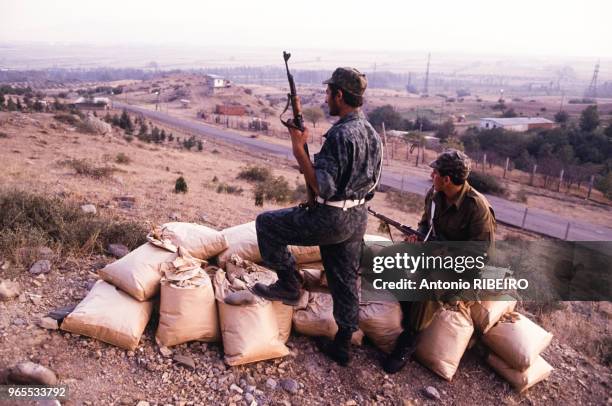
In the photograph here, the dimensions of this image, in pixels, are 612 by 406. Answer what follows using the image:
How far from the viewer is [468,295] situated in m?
3.28

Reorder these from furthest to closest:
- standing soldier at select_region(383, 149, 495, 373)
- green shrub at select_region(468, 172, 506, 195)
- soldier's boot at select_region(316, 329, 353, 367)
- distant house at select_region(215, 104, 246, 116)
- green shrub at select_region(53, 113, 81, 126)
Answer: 1. distant house at select_region(215, 104, 246, 116)
2. green shrub at select_region(468, 172, 506, 195)
3. green shrub at select_region(53, 113, 81, 126)
4. soldier's boot at select_region(316, 329, 353, 367)
5. standing soldier at select_region(383, 149, 495, 373)

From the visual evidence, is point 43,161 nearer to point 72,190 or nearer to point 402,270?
point 72,190

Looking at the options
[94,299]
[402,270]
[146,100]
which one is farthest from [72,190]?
[146,100]

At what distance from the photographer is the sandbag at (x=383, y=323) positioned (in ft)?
10.8

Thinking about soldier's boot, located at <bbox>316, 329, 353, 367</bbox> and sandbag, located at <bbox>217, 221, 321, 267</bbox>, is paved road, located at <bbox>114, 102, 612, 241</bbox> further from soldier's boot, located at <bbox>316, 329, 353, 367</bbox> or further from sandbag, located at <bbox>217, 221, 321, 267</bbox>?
soldier's boot, located at <bbox>316, 329, 353, 367</bbox>

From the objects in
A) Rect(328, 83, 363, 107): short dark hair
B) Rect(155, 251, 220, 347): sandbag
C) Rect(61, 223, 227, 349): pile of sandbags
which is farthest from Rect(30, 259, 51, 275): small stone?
Rect(328, 83, 363, 107): short dark hair

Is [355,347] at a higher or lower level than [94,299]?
lower

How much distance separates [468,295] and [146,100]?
68.3 meters

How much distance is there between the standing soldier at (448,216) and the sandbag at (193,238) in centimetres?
151

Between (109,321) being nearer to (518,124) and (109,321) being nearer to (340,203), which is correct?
(340,203)

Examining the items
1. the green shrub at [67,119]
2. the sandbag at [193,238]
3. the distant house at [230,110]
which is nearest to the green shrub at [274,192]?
the sandbag at [193,238]

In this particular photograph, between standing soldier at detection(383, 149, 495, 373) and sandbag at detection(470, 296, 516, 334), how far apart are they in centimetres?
42

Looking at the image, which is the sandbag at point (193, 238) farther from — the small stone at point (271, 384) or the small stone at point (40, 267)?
the small stone at point (271, 384)

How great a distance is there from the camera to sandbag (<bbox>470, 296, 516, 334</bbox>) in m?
3.31
